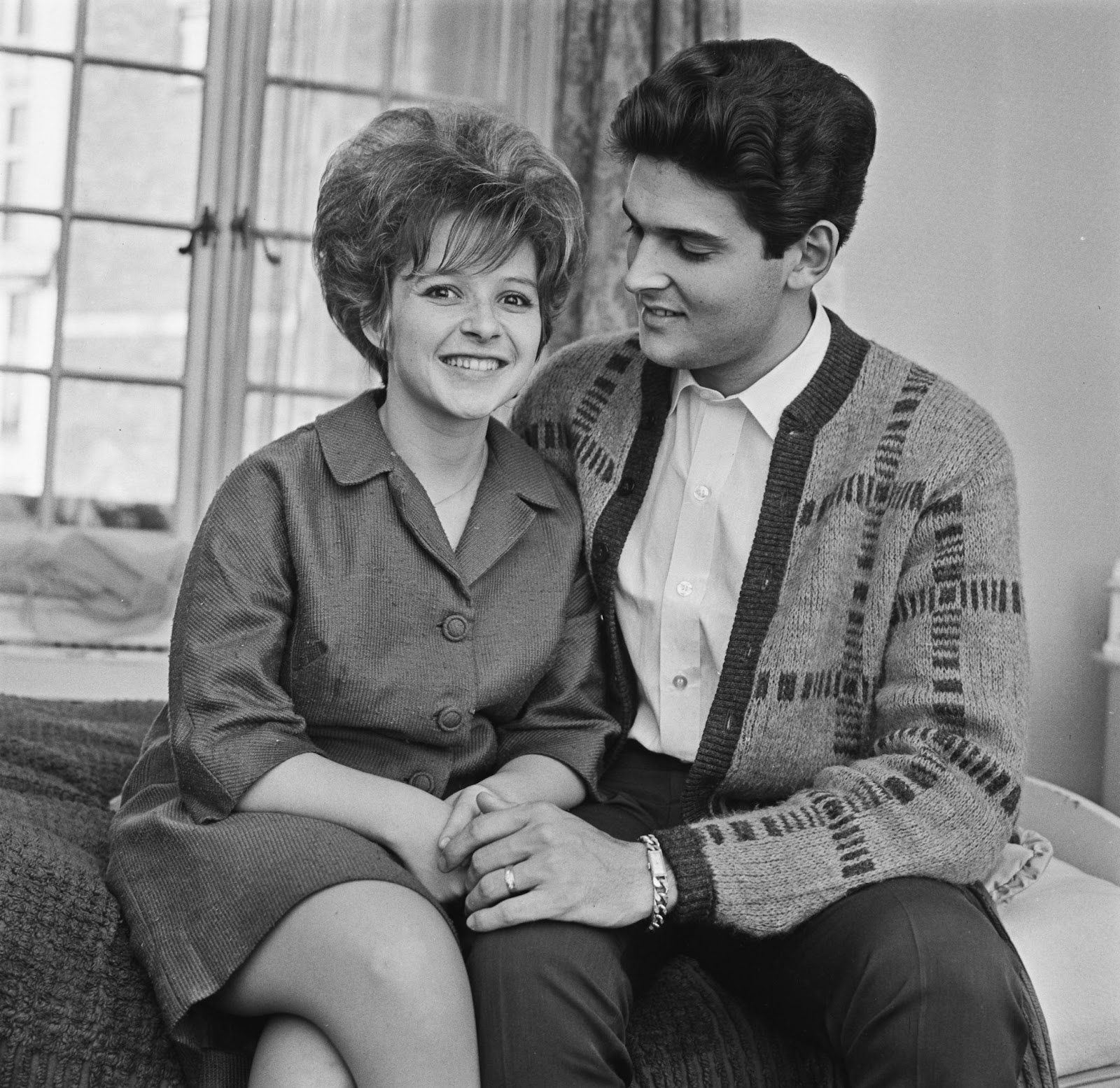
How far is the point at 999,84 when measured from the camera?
321cm

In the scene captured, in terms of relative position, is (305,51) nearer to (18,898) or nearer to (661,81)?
(661,81)

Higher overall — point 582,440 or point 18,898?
point 582,440

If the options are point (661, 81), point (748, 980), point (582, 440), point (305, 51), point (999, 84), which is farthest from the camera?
point (305, 51)

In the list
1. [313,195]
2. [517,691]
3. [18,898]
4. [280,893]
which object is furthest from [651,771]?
[313,195]

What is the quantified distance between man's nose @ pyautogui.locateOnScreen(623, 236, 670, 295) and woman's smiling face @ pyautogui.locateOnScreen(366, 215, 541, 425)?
156 millimetres

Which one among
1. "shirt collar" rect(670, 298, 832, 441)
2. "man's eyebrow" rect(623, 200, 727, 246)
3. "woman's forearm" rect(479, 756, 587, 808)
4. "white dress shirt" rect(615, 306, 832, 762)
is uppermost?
"man's eyebrow" rect(623, 200, 727, 246)

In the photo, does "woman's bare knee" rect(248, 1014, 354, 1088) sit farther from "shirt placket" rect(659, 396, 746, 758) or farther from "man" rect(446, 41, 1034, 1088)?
"shirt placket" rect(659, 396, 746, 758)

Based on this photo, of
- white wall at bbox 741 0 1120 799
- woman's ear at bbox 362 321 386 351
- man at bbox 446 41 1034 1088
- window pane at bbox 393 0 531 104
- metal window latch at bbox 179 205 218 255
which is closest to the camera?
man at bbox 446 41 1034 1088

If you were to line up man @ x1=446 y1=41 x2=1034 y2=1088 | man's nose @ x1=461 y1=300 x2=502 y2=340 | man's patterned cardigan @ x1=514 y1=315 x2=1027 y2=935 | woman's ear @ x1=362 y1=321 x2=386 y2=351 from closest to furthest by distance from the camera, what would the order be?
man @ x1=446 y1=41 x2=1034 y2=1088
man's patterned cardigan @ x1=514 y1=315 x2=1027 y2=935
man's nose @ x1=461 y1=300 x2=502 y2=340
woman's ear @ x1=362 y1=321 x2=386 y2=351

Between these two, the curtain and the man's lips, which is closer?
the man's lips

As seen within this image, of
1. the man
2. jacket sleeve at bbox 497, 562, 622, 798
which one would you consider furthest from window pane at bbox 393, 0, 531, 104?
jacket sleeve at bbox 497, 562, 622, 798

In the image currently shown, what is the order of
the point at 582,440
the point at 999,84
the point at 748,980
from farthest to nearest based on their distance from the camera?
1. the point at 999,84
2. the point at 582,440
3. the point at 748,980

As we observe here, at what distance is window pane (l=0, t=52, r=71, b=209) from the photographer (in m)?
3.61

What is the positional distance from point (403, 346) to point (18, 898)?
2.20 ft
